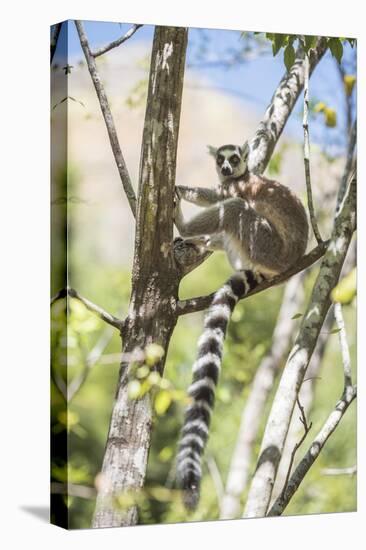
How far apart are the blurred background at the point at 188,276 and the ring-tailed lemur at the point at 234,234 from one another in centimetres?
9

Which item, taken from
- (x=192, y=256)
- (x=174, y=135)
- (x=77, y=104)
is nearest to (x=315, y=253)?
(x=192, y=256)

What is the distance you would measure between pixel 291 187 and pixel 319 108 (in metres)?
0.56

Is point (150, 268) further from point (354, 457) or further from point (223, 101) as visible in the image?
point (354, 457)

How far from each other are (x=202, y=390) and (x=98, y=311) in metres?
0.72

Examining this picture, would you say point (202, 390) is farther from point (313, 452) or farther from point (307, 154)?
point (307, 154)

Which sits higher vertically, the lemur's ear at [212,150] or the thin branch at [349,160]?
the thin branch at [349,160]

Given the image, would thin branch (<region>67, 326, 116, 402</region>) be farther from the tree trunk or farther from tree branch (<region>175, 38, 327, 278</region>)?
tree branch (<region>175, 38, 327, 278</region>)

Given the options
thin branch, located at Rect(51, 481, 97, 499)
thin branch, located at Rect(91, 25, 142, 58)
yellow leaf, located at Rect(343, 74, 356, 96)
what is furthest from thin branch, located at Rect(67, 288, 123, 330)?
yellow leaf, located at Rect(343, 74, 356, 96)

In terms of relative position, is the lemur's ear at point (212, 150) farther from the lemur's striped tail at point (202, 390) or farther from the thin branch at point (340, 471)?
the thin branch at point (340, 471)

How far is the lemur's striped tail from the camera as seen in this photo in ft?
16.2

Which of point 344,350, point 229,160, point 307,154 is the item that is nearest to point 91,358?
point 229,160

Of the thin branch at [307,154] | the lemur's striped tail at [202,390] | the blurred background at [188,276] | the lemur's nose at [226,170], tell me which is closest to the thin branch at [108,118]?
the blurred background at [188,276]

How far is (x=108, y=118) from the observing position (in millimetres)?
5074

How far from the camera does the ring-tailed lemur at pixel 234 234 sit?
5.22 metres
